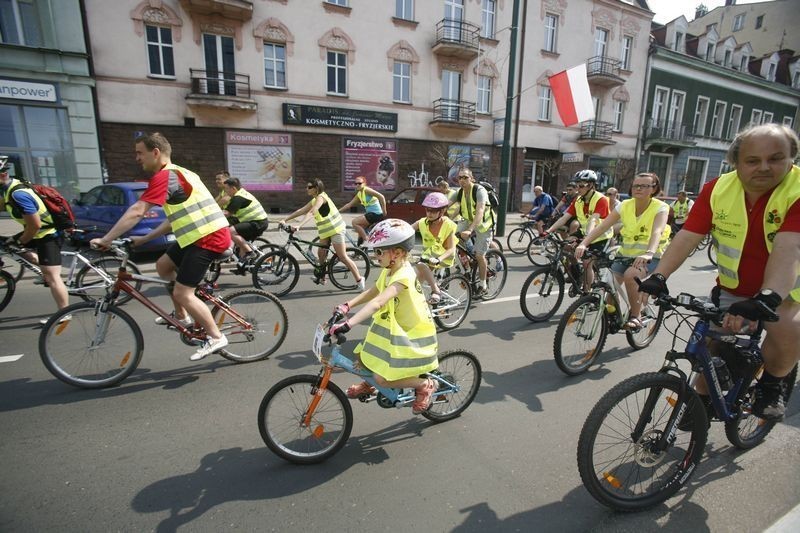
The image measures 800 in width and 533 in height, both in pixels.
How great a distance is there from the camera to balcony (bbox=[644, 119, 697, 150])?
25453 mm

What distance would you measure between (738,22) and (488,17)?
3045 cm

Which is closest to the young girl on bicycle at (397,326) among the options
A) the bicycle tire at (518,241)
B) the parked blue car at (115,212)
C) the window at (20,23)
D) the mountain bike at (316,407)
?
the mountain bike at (316,407)

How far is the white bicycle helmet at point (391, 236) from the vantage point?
8.51ft

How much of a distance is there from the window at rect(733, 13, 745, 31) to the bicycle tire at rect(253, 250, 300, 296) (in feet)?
153

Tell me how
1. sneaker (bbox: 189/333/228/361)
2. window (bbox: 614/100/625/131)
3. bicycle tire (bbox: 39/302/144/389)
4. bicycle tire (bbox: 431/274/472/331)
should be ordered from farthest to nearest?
window (bbox: 614/100/625/131) < bicycle tire (bbox: 431/274/472/331) < sneaker (bbox: 189/333/228/361) < bicycle tire (bbox: 39/302/144/389)

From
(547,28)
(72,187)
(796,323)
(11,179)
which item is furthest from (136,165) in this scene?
(547,28)

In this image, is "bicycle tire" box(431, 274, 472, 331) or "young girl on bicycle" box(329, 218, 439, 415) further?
"bicycle tire" box(431, 274, 472, 331)

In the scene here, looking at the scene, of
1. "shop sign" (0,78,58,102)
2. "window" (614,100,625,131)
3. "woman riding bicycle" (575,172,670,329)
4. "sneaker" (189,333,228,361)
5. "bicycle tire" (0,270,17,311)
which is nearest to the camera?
"sneaker" (189,333,228,361)

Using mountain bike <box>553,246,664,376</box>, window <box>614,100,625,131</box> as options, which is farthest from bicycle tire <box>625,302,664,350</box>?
window <box>614,100,625,131</box>

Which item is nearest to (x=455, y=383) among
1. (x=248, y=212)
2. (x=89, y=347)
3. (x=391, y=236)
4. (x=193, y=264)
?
(x=391, y=236)

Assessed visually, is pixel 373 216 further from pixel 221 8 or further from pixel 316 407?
pixel 221 8

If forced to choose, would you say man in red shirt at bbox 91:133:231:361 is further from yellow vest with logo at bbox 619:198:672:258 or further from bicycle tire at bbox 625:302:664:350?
bicycle tire at bbox 625:302:664:350

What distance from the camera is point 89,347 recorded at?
3.62 metres

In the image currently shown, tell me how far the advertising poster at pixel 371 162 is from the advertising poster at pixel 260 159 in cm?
250
